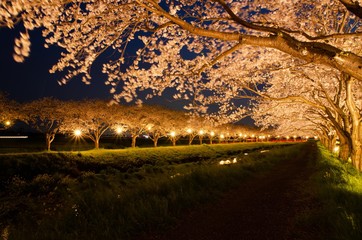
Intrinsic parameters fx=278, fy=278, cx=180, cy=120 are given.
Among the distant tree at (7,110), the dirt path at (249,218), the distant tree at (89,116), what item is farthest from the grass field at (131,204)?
the distant tree at (89,116)

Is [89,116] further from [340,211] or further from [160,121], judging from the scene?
[340,211]

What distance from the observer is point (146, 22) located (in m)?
7.35

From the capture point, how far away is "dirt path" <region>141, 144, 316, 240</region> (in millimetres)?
6500

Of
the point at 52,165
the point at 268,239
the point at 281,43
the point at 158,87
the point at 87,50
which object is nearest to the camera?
the point at 281,43

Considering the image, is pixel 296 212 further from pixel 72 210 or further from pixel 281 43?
pixel 72 210

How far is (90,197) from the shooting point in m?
8.98

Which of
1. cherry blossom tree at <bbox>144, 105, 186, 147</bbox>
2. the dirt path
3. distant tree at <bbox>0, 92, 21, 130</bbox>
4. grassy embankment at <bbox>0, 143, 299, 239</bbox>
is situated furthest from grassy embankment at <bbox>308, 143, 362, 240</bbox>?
cherry blossom tree at <bbox>144, 105, 186, 147</bbox>

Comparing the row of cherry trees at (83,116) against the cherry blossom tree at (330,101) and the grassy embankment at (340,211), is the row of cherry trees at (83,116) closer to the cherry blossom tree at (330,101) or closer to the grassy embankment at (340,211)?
the cherry blossom tree at (330,101)

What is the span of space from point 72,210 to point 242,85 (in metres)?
9.51

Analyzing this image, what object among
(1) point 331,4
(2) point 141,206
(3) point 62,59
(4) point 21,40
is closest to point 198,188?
(2) point 141,206

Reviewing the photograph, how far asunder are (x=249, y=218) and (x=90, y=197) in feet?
16.4

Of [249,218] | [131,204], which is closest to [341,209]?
[249,218]

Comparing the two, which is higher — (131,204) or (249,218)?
(131,204)

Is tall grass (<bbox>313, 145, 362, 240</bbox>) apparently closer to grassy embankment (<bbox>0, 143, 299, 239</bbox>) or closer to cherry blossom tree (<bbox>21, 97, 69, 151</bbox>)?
grassy embankment (<bbox>0, 143, 299, 239</bbox>)
